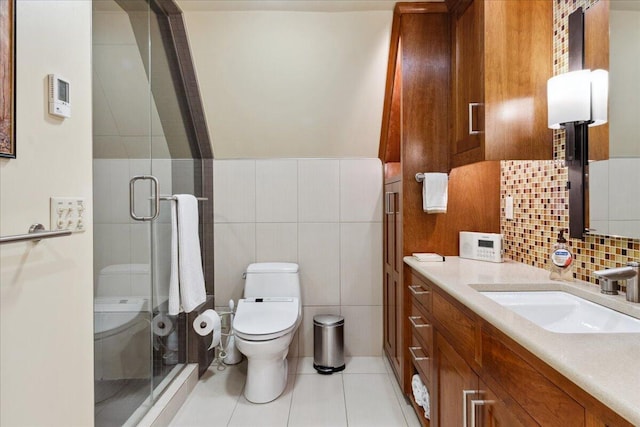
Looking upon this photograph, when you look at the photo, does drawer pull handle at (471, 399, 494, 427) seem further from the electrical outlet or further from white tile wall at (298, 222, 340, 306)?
white tile wall at (298, 222, 340, 306)

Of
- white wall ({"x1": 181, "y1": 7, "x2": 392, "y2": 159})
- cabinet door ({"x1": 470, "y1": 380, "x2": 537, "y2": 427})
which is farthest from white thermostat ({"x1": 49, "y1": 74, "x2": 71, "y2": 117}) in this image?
cabinet door ({"x1": 470, "y1": 380, "x2": 537, "y2": 427})

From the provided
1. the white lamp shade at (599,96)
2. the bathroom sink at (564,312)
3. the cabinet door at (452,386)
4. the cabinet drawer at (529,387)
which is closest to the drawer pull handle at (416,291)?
the cabinet door at (452,386)

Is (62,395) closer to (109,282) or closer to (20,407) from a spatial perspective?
(20,407)

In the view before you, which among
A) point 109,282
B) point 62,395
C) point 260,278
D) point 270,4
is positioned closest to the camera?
point 62,395

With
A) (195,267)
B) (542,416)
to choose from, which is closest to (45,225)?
(195,267)

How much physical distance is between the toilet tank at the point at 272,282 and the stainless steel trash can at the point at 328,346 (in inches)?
12.1

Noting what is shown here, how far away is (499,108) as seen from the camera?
1.62 m

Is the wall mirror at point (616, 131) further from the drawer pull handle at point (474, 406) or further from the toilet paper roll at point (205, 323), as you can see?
the toilet paper roll at point (205, 323)

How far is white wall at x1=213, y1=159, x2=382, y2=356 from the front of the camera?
273 centimetres

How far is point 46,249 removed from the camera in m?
1.06

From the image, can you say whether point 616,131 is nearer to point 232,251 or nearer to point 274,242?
point 274,242

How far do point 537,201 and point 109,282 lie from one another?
207 centimetres

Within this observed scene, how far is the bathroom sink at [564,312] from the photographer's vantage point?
1.10m

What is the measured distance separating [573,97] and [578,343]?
1.02 m
